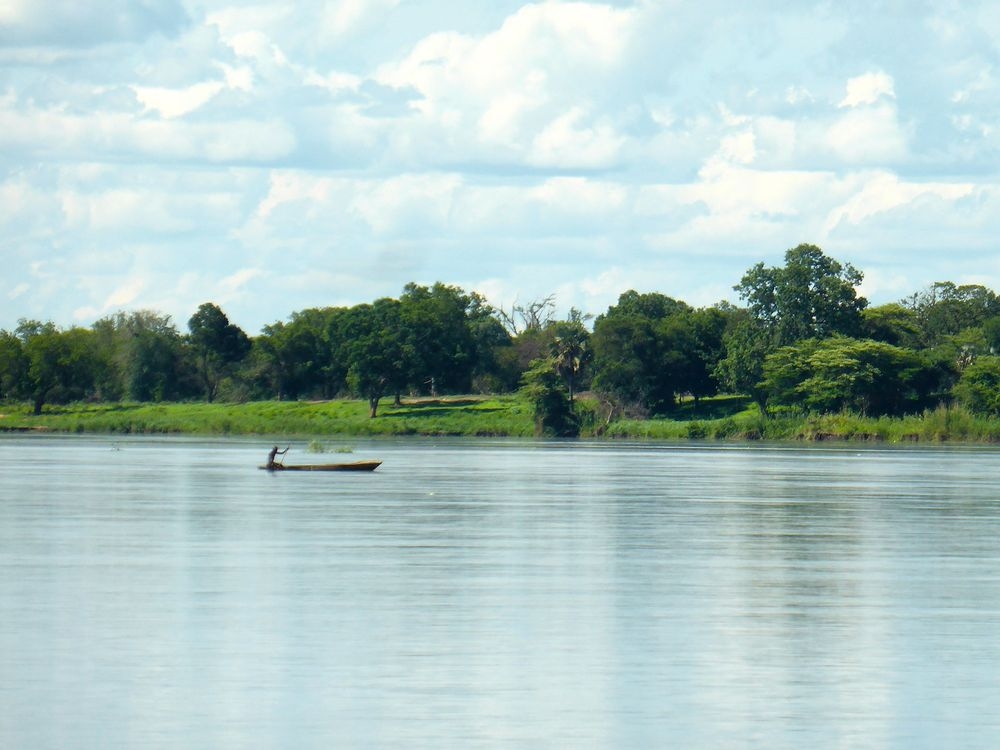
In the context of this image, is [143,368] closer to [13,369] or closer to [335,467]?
[13,369]

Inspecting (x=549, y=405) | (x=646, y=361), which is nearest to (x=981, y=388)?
(x=646, y=361)

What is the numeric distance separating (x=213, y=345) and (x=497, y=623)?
133966 millimetres

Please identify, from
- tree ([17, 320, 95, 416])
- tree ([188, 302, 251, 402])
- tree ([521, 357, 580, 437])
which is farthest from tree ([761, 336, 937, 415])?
tree ([17, 320, 95, 416])

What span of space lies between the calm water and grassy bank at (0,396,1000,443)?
6547cm

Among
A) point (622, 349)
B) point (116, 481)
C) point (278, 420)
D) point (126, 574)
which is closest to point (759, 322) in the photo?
point (622, 349)

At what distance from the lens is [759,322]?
12812cm

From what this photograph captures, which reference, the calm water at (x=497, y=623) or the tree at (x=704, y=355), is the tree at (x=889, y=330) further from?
the calm water at (x=497, y=623)

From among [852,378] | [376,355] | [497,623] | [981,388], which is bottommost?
[497,623]

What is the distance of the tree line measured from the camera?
115 metres

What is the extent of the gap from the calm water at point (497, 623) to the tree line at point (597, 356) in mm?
75025

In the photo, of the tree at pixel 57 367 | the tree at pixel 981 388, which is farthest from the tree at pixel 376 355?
the tree at pixel 981 388

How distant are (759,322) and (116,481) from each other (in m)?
83.4

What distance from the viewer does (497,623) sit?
1992cm

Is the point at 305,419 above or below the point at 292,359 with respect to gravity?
below
